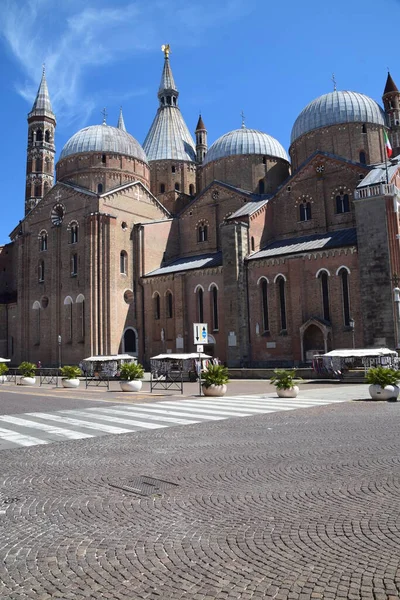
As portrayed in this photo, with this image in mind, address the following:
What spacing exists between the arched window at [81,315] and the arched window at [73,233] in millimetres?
5551

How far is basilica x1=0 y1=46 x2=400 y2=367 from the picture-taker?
3466 centimetres

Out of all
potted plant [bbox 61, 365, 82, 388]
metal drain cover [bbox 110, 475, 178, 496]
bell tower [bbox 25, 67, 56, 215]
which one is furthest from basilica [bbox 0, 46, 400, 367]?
metal drain cover [bbox 110, 475, 178, 496]

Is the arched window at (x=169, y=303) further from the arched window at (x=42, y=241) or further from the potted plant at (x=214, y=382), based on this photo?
the potted plant at (x=214, y=382)

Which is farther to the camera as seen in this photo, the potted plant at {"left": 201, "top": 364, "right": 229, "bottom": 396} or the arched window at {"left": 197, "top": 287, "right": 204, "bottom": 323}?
the arched window at {"left": 197, "top": 287, "right": 204, "bottom": 323}

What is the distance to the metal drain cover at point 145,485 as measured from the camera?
660 cm

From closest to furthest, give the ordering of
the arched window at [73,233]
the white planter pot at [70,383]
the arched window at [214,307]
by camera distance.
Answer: the white planter pot at [70,383] < the arched window at [214,307] < the arched window at [73,233]

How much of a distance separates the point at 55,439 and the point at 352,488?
6548 mm

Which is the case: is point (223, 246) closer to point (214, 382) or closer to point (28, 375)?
point (28, 375)

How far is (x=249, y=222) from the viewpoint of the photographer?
4084 centimetres

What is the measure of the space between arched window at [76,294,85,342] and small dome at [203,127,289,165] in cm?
1970

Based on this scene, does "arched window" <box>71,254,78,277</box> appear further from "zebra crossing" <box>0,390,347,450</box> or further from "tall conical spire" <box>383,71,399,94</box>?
"tall conical spire" <box>383,71,399,94</box>

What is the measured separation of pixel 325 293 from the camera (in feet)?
117

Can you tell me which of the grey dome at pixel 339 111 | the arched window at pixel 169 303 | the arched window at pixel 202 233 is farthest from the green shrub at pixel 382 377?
the grey dome at pixel 339 111

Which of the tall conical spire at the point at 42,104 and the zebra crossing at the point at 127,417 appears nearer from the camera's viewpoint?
the zebra crossing at the point at 127,417
